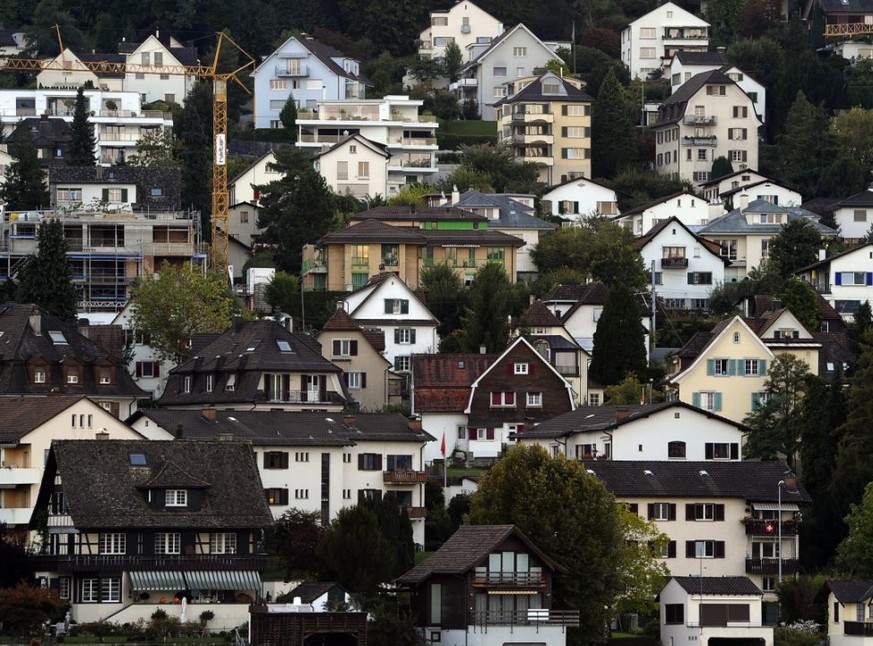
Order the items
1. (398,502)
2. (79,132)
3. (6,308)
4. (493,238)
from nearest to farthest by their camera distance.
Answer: (398,502) < (6,308) < (493,238) < (79,132)

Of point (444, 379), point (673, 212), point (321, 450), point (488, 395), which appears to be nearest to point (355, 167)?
point (673, 212)

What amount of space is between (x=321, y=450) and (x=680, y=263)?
4475 centimetres

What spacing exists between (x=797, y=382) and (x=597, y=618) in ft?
86.4

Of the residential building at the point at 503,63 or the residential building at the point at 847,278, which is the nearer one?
the residential building at the point at 847,278

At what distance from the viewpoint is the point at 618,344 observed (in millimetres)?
121188

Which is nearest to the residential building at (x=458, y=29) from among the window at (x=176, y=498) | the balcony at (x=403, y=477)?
the balcony at (x=403, y=477)

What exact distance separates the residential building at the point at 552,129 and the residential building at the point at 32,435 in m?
68.6

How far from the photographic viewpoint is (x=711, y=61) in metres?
180

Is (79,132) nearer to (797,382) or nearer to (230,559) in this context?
(797,382)

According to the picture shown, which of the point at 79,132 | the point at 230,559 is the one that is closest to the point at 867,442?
the point at 230,559

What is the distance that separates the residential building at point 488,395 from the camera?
11488 cm

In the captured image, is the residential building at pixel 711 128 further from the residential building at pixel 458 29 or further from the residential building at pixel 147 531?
the residential building at pixel 147 531

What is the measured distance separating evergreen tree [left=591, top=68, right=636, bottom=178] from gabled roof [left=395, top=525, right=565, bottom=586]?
80.8m

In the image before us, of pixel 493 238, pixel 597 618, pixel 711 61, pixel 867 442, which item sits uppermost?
pixel 711 61
